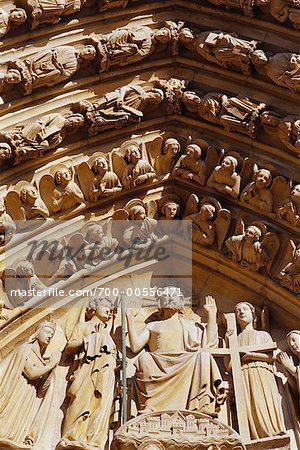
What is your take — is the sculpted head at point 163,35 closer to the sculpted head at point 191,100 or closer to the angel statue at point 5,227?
the sculpted head at point 191,100

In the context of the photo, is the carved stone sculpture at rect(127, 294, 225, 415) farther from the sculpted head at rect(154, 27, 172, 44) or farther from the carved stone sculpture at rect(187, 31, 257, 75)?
the sculpted head at rect(154, 27, 172, 44)

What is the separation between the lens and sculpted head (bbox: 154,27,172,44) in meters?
11.1

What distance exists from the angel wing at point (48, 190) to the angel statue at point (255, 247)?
153 centimetres

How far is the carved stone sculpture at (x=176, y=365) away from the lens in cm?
930

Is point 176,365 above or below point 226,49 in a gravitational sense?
below

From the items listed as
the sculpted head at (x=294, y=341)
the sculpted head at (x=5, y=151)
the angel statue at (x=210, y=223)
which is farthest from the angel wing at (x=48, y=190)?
the sculpted head at (x=294, y=341)

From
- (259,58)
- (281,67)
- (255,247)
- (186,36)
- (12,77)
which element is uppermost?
(186,36)

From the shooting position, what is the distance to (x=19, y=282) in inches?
393

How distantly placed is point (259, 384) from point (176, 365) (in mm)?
639

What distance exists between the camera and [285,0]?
1065 centimetres

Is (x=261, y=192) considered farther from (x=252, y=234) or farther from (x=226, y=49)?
(x=226, y=49)

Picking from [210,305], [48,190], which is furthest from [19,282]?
Answer: [210,305]

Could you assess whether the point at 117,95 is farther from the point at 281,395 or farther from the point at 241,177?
the point at 281,395

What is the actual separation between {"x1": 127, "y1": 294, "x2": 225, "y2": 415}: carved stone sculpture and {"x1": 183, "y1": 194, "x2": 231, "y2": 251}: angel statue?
725 mm
